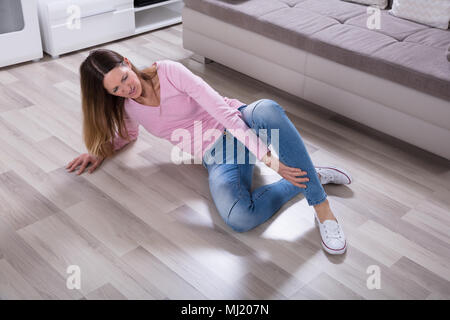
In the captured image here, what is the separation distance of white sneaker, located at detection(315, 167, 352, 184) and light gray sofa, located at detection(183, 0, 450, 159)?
430 millimetres

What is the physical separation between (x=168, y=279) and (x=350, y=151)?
1.13 metres

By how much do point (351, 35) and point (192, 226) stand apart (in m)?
1.28

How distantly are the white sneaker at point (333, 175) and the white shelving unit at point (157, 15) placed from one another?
198 centimetres

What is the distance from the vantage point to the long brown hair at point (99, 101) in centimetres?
172

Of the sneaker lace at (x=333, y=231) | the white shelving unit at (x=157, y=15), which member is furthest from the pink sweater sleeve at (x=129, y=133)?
the white shelving unit at (x=157, y=15)

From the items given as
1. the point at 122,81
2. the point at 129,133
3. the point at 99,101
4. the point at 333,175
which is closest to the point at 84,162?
the point at 129,133

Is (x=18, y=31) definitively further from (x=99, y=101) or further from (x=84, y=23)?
(x=99, y=101)

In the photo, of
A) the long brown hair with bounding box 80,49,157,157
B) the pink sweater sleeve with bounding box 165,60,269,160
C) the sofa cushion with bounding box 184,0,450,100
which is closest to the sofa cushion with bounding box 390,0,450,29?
the sofa cushion with bounding box 184,0,450,100

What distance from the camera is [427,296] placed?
5.36 feet

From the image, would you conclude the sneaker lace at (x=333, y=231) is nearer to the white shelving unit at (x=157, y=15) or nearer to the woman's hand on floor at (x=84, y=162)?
the woman's hand on floor at (x=84, y=162)

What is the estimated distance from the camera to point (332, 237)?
5.90 ft

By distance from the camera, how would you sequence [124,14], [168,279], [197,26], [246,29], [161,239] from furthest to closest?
1. [124,14]
2. [197,26]
3. [246,29]
4. [161,239]
5. [168,279]

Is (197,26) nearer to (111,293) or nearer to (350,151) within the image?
(350,151)
